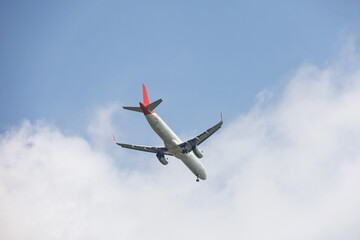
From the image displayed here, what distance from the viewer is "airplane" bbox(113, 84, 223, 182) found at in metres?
54.6

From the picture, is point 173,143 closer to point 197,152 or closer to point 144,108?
point 197,152

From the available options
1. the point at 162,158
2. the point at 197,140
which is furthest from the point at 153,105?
the point at 162,158

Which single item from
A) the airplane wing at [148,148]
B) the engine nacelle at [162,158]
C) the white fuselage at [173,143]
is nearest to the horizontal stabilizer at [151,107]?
the white fuselage at [173,143]

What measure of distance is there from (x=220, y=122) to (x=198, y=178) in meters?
13.7

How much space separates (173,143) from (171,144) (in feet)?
1.15

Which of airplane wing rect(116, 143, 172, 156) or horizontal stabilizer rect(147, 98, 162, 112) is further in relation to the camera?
airplane wing rect(116, 143, 172, 156)

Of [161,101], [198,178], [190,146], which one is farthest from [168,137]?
[198,178]

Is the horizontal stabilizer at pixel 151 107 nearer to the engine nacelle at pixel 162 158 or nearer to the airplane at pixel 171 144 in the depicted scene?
the airplane at pixel 171 144

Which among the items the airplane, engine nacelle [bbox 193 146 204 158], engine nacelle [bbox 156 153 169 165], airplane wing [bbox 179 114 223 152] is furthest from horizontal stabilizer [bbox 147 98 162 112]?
engine nacelle [bbox 156 153 169 165]

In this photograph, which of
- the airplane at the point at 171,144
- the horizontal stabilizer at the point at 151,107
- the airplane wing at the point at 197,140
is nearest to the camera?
the horizontal stabilizer at the point at 151,107

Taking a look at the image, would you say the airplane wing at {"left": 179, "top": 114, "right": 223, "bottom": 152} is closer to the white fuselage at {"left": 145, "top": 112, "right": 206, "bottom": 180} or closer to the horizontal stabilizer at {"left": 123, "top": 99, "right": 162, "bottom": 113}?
the white fuselage at {"left": 145, "top": 112, "right": 206, "bottom": 180}

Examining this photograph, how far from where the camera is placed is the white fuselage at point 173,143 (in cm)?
5544

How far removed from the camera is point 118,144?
6594 centimetres

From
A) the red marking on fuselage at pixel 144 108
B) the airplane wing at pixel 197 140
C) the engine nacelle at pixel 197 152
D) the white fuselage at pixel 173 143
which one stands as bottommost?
the engine nacelle at pixel 197 152
